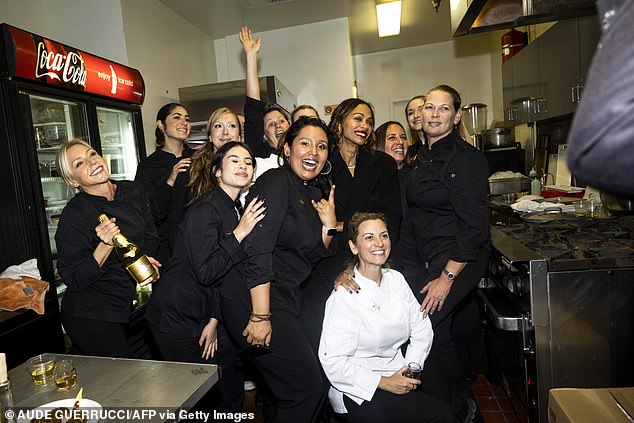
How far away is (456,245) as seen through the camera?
6.58 feet

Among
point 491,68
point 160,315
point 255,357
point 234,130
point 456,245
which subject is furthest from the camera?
point 491,68

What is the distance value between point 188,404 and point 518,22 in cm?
233

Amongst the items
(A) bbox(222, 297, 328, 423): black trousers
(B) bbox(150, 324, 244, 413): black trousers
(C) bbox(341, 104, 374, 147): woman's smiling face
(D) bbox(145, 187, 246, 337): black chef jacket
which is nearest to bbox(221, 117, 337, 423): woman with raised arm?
(A) bbox(222, 297, 328, 423): black trousers

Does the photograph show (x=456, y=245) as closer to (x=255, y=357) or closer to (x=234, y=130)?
(x=255, y=357)

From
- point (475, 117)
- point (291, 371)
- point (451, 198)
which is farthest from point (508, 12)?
point (475, 117)

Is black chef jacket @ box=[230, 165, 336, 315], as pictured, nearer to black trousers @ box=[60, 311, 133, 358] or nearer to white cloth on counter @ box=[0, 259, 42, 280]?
black trousers @ box=[60, 311, 133, 358]

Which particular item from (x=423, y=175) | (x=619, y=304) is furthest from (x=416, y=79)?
(x=619, y=304)

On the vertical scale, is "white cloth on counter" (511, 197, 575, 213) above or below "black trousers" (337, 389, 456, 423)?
above

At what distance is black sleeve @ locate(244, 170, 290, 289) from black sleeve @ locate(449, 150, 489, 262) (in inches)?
30.5

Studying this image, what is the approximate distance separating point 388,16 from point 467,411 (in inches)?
150

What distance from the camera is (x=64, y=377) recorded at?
4.19 feet

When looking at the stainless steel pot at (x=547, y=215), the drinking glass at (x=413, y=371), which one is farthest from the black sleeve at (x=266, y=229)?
the stainless steel pot at (x=547, y=215)

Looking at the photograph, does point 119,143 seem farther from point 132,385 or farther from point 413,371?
point 413,371

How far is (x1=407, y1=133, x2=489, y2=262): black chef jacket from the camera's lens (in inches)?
76.5
